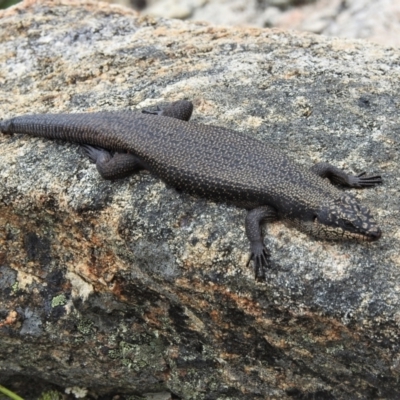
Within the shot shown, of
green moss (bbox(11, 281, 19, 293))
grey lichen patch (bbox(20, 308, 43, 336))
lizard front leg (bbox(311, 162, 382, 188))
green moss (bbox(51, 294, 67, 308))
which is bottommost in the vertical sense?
grey lichen patch (bbox(20, 308, 43, 336))

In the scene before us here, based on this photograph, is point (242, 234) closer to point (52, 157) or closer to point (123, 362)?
point (123, 362)

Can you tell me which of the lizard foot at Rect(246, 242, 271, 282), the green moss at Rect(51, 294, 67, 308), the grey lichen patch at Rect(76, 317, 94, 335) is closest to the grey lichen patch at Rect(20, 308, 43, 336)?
the green moss at Rect(51, 294, 67, 308)

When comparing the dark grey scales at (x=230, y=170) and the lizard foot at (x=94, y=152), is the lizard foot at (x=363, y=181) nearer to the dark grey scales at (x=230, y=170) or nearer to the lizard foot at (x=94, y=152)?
the dark grey scales at (x=230, y=170)

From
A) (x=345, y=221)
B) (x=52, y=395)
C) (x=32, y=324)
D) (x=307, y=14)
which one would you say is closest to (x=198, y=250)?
(x=345, y=221)

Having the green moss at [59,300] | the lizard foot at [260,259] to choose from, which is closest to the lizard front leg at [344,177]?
the lizard foot at [260,259]

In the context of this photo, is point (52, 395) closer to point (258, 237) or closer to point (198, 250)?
point (198, 250)

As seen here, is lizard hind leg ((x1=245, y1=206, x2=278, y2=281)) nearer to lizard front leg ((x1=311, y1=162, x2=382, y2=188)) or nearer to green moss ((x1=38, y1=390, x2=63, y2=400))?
lizard front leg ((x1=311, y1=162, x2=382, y2=188))

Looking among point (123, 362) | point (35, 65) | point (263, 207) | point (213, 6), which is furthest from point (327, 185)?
point (213, 6)
